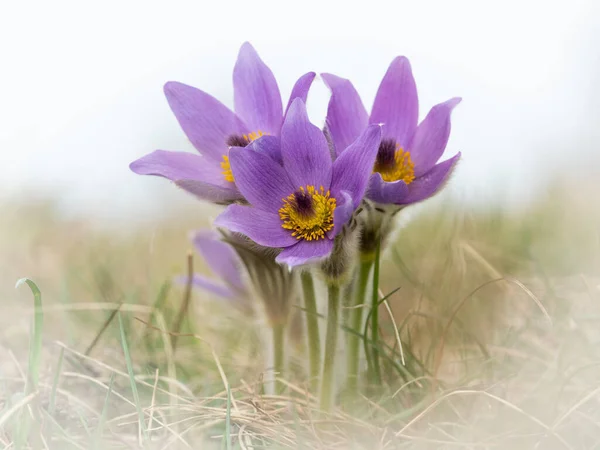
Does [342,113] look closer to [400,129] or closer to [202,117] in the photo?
[400,129]

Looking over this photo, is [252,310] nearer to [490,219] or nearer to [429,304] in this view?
[429,304]

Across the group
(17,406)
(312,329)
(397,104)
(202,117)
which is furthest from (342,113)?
(17,406)

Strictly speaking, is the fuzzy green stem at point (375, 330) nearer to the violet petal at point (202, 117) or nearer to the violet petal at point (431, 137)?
the violet petal at point (431, 137)

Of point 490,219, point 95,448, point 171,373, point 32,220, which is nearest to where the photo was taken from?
point 95,448

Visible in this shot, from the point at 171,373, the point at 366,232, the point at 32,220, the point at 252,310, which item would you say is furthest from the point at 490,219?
the point at 32,220

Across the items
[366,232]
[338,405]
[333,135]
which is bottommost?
[338,405]

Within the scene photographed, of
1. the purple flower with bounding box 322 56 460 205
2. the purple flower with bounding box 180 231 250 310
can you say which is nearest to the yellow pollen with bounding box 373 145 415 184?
the purple flower with bounding box 322 56 460 205
